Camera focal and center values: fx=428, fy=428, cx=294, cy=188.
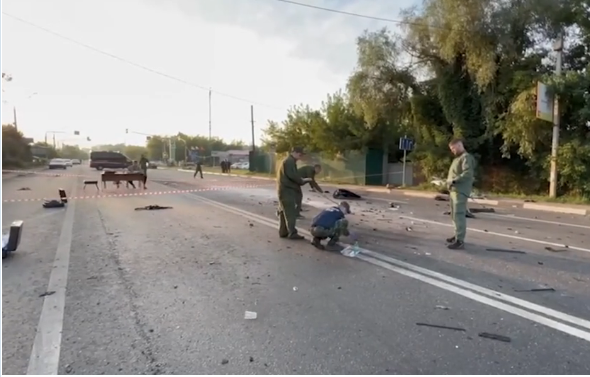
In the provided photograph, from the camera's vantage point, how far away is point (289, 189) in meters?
7.71

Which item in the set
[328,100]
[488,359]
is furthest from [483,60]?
[488,359]

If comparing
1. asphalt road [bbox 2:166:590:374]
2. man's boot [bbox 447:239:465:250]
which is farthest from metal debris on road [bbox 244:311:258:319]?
man's boot [bbox 447:239:465:250]

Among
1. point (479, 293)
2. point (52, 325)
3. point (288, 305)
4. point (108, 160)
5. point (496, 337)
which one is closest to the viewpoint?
point (496, 337)

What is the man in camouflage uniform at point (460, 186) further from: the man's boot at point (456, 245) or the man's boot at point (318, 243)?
the man's boot at point (318, 243)

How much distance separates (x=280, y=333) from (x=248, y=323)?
14.6 inches

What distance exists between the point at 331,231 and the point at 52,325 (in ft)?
13.7

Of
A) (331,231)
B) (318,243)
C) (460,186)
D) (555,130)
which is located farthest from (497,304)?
(555,130)

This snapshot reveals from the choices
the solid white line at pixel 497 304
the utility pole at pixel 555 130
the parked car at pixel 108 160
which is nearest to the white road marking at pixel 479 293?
the solid white line at pixel 497 304

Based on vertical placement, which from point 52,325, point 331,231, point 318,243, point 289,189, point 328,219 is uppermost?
point 289,189

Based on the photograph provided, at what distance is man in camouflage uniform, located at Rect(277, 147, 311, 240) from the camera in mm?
7688

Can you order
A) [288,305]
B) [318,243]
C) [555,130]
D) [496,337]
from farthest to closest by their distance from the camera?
[555,130] < [318,243] < [288,305] < [496,337]

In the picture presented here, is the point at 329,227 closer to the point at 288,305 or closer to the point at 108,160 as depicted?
Answer: the point at 288,305

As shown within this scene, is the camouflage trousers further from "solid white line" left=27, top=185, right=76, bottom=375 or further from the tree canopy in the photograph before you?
the tree canopy

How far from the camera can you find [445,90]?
69.8ft
